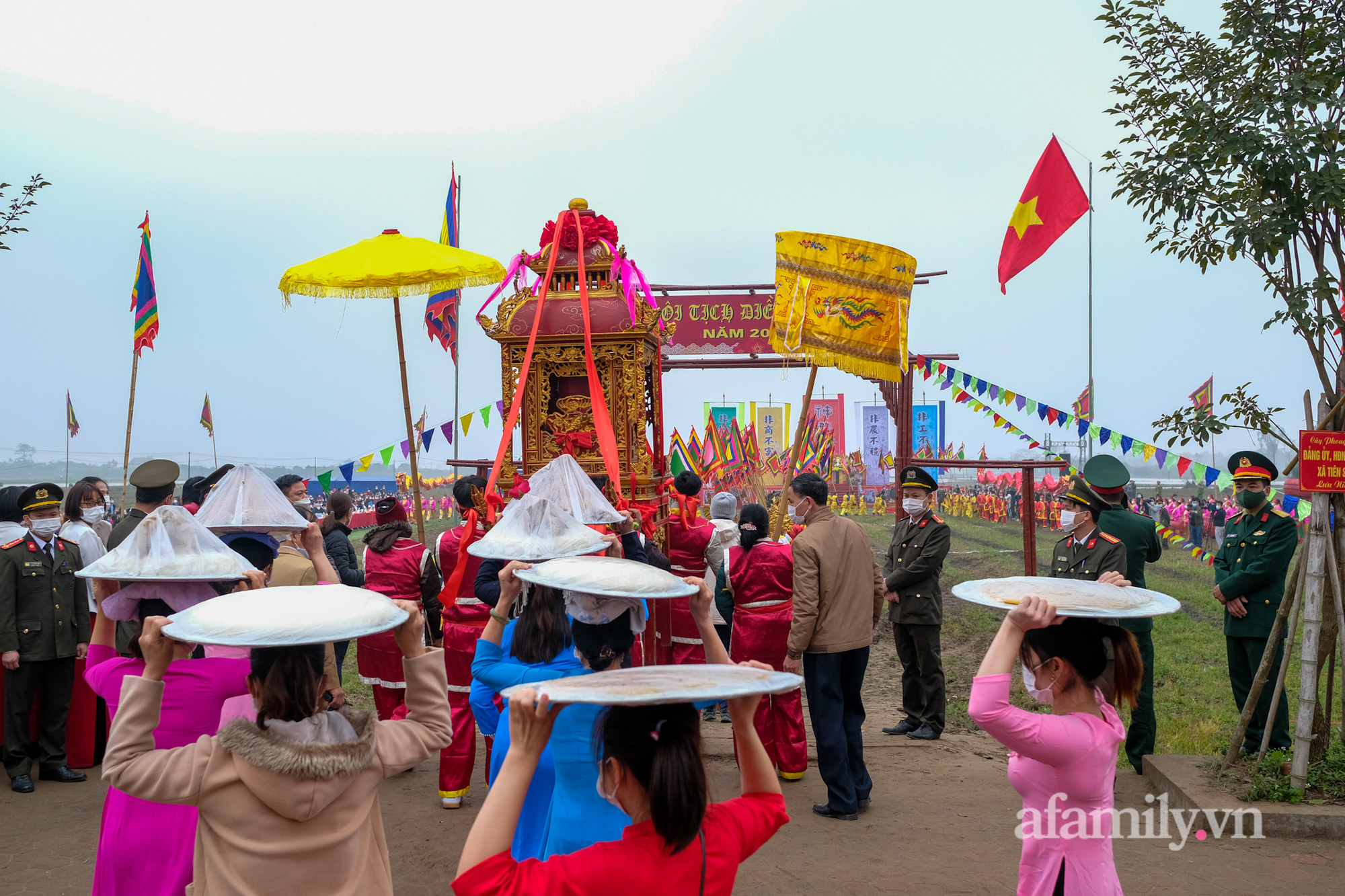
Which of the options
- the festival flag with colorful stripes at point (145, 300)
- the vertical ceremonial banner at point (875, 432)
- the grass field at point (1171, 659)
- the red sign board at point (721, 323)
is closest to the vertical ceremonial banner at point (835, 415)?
the vertical ceremonial banner at point (875, 432)

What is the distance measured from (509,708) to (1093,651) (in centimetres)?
155

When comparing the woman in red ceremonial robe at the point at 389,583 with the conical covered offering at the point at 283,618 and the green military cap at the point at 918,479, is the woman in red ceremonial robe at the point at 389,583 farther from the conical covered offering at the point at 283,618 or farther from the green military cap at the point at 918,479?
the conical covered offering at the point at 283,618

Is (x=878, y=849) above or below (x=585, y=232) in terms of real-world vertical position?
below

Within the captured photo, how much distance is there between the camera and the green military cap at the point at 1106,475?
615 centimetres

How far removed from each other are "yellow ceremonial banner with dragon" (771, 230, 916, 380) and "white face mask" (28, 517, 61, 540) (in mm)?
4696

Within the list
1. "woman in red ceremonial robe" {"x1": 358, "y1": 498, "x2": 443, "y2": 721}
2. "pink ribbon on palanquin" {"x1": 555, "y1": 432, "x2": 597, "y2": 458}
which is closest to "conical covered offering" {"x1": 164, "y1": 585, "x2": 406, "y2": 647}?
"woman in red ceremonial robe" {"x1": 358, "y1": 498, "x2": 443, "y2": 721}

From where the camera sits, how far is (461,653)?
5309 millimetres

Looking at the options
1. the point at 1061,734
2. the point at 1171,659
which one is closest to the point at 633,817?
the point at 1061,734

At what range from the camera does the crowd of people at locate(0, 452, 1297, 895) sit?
1.74m

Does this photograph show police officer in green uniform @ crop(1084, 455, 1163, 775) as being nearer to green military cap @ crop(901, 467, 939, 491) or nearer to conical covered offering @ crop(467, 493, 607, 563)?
green military cap @ crop(901, 467, 939, 491)

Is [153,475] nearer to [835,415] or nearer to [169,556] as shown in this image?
[169,556]

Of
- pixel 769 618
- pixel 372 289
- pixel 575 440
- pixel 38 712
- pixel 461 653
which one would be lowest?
pixel 38 712

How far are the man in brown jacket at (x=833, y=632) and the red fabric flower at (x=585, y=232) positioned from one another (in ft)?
7.92

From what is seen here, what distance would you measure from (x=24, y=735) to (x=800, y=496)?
5.04 metres
